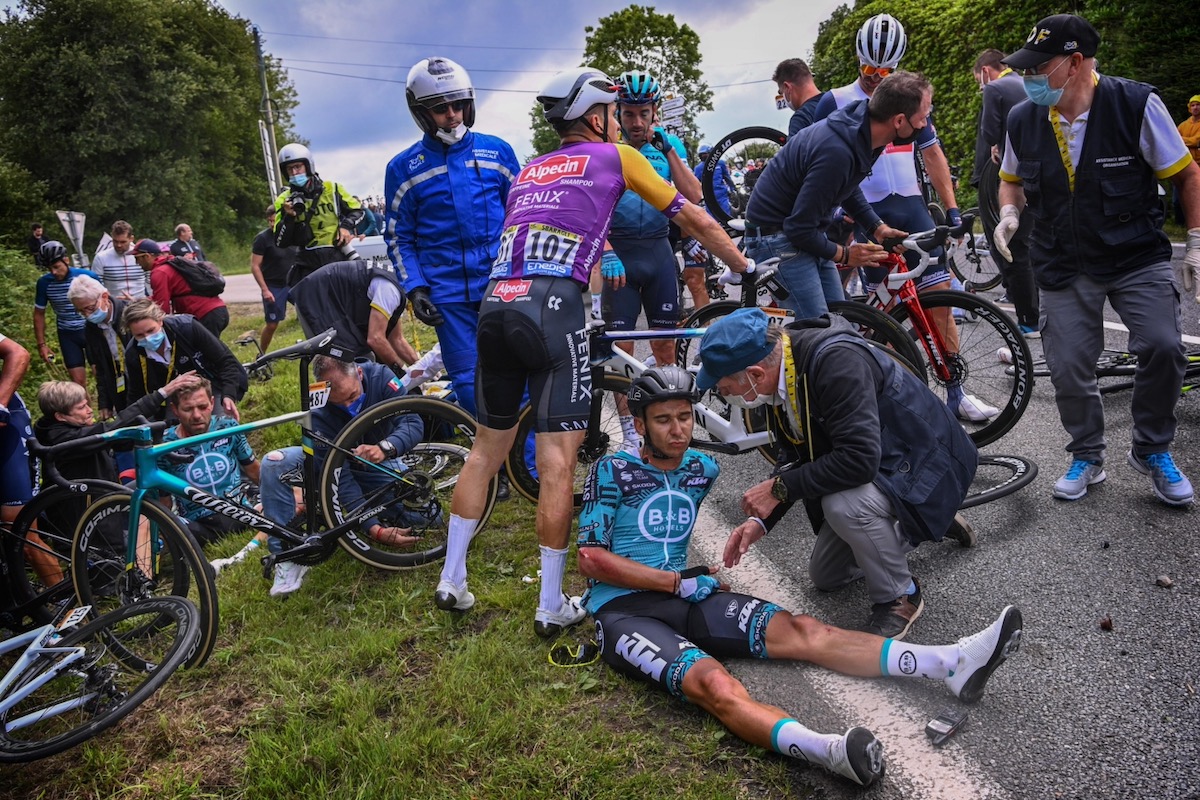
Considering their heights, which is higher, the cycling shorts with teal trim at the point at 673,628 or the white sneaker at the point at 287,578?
the cycling shorts with teal trim at the point at 673,628

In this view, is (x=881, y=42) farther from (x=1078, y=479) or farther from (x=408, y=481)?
(x=408, y=481)

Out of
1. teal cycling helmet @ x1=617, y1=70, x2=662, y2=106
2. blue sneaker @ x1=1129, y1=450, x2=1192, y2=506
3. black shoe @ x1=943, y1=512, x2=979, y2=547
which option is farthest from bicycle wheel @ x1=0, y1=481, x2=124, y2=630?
blue sneaker @ x1=1129, y1=450, x2=1192, y2=506

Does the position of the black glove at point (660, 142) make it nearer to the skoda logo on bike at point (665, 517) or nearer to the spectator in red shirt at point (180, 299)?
the skoda logo on bike at point (665, 517)

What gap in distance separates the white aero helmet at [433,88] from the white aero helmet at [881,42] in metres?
2.72

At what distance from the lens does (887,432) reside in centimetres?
314

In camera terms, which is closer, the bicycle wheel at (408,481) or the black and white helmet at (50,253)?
the bicycle wheel at (408,481)

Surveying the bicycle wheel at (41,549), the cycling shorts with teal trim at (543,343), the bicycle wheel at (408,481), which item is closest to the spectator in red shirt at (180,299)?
the bicycle wheel at (41,549)

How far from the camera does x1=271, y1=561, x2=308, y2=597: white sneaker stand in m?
4.25

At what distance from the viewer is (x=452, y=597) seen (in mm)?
3633

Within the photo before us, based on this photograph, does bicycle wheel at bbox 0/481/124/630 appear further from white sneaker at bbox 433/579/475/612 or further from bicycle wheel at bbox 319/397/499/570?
white sneaker at bbox 433/579/475/612

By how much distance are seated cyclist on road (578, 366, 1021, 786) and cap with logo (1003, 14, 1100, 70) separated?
2.21 meters

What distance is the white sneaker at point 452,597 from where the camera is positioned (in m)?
3.63

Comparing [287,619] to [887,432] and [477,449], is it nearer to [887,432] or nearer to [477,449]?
[477,449]

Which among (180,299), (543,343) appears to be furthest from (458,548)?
(180,299)
